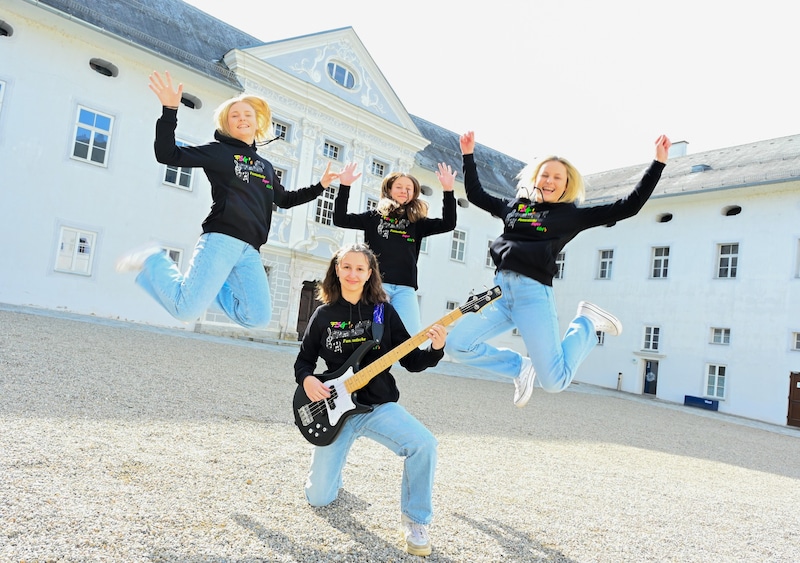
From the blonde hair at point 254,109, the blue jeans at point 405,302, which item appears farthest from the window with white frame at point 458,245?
the blonde hair at point 254,109

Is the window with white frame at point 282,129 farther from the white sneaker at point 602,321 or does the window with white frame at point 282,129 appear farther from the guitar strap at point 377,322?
the guitar strap at point 377,322

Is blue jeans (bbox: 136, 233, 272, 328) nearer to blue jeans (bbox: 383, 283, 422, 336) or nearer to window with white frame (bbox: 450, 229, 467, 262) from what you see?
blue jeans (bbox: 383, 283, 422, 336)

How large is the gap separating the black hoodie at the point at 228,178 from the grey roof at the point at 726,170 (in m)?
22.6

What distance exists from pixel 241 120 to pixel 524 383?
274 cm

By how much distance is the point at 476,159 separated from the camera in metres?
31.0

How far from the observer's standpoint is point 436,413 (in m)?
9.12

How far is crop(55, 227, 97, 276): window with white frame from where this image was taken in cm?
1677

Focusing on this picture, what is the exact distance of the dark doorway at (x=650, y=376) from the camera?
81.0 ft

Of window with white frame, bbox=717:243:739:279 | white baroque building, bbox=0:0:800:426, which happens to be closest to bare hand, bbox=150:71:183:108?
white baroque building, bbox=0:0:800:426

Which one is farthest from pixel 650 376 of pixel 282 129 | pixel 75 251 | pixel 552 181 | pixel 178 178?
pixel 552 181

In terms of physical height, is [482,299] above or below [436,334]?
above

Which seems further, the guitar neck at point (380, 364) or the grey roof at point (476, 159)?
the grey roof at point (476, 159)

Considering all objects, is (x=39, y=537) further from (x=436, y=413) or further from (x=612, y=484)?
(x=436, y=413)

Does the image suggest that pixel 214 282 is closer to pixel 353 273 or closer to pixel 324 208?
pixel 353 273
